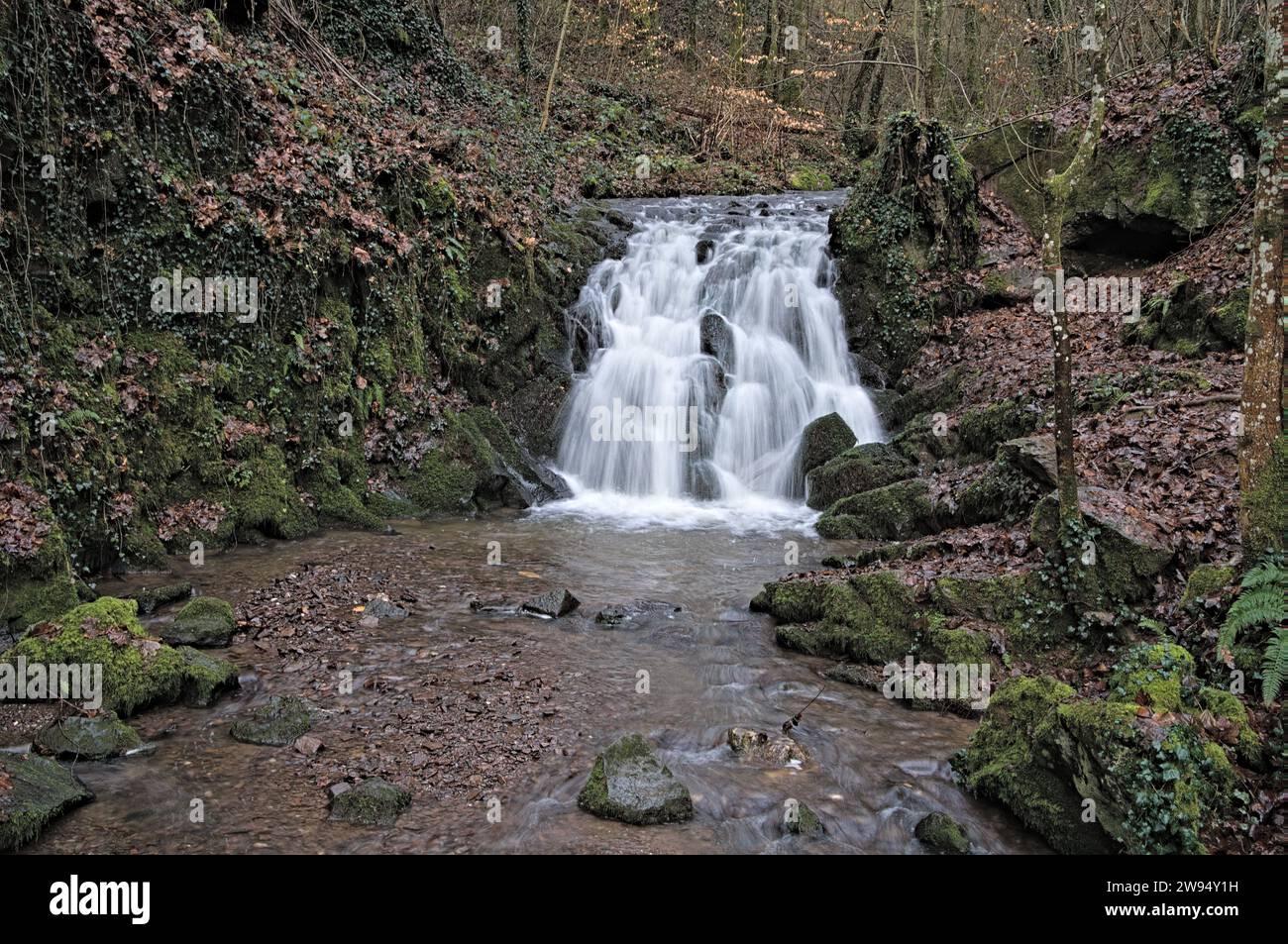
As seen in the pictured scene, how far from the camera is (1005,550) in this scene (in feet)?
24.5

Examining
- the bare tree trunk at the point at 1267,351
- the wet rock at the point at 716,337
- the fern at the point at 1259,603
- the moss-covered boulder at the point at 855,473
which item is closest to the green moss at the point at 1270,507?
the bare tree trunk at the point at 1267,351

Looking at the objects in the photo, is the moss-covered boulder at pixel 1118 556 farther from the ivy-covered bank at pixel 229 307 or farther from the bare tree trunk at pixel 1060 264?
the ivy-covered bank at pixel 229 307

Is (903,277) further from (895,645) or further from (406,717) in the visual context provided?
(406,717)

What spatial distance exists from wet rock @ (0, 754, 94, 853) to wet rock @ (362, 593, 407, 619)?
119 inches

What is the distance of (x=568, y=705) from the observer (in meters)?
5.95

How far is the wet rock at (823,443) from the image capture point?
13219 mm

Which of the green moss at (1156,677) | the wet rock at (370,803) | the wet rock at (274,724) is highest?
the green moss at (1156,677)

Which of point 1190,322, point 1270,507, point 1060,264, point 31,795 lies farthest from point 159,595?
point 1190,322

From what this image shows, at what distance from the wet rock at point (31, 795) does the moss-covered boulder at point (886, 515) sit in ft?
29.0

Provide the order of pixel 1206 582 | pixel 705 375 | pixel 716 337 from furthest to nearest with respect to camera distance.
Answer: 1. pixel 716 337
2. pixel 705 375
3. pixel 1206 582

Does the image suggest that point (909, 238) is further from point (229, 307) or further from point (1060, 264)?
point (229, 307)

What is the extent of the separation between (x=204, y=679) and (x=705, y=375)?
10.7 m

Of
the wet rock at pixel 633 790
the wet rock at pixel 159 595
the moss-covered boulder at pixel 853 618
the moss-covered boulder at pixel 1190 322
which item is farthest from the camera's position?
the moss-covered boulder at pixel 1190 322

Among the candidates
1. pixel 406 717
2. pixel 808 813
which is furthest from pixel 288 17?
pixel 808 813
